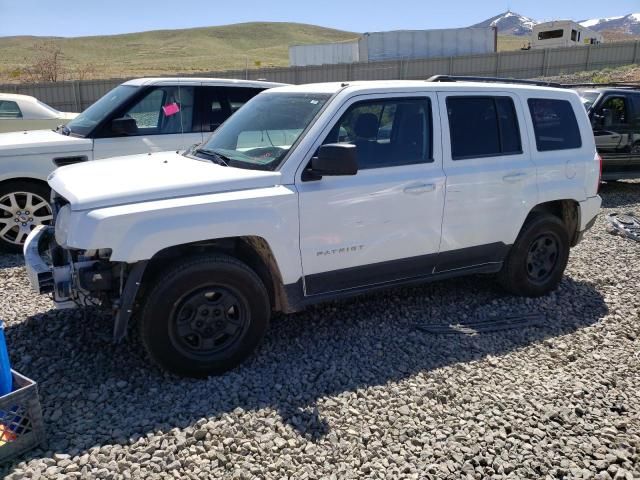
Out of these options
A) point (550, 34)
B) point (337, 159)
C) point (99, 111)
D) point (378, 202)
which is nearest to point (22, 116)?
point (99, 111)

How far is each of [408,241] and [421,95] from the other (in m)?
1.17

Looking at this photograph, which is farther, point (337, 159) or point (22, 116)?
point (22, 116)

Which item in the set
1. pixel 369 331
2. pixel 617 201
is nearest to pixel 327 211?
pixel 369 331

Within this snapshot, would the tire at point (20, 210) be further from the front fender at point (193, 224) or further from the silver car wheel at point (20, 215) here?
the front fender at point (193, 224)

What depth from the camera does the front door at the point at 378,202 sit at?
430 centimetres

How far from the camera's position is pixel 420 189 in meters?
4.64

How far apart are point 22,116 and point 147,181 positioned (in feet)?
27.3

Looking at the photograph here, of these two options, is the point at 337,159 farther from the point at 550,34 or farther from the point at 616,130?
the point at 550,34

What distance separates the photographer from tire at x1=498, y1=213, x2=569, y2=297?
5.46m

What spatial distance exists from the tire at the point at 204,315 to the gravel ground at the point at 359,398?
6.7 inches

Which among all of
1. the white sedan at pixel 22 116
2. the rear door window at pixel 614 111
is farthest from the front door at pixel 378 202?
the white sedan at pixel 22 116

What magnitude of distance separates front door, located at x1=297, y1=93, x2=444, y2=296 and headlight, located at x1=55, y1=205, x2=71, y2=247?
1538mm

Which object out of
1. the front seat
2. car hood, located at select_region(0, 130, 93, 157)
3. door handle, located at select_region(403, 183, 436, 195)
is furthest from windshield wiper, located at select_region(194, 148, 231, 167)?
car hood, located at select_region(0, 130, 93, 157)

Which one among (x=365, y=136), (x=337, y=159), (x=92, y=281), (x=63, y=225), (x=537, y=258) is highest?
(x=365, y=136)
